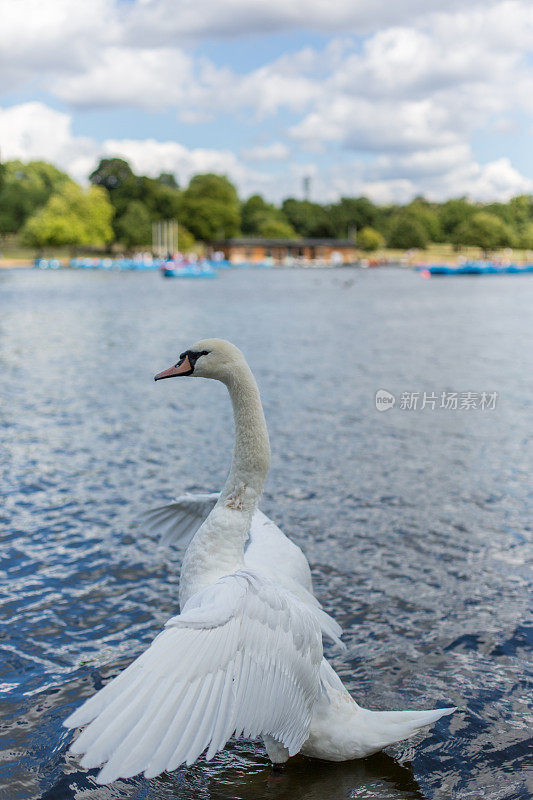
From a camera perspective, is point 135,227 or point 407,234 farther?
point 407,234

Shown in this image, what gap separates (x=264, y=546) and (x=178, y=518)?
4.32 feet

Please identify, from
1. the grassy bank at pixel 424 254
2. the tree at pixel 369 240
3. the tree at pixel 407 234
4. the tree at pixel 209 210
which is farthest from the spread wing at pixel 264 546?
the tree at pixel 407 234

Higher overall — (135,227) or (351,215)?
(351,215)

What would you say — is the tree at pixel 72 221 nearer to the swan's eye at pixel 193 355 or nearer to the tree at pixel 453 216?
the tree at pixel 453 216

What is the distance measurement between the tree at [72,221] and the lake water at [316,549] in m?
113

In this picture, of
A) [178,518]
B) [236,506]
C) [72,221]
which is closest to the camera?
[236,506]

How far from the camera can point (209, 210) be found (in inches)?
6068

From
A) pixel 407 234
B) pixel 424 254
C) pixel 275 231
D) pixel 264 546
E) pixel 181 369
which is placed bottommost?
pixel 264 546

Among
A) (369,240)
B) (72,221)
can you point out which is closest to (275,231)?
(369,240)

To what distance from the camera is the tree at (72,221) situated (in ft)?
426

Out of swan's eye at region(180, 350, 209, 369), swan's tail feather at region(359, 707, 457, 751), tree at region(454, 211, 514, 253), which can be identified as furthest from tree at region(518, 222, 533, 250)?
swan's tail feather at region(359, 707, 457, 751)

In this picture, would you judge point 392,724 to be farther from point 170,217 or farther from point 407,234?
point 407,234

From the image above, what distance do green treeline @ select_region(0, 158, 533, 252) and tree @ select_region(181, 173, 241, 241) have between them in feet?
0.62

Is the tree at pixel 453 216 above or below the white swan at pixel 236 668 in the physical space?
above
